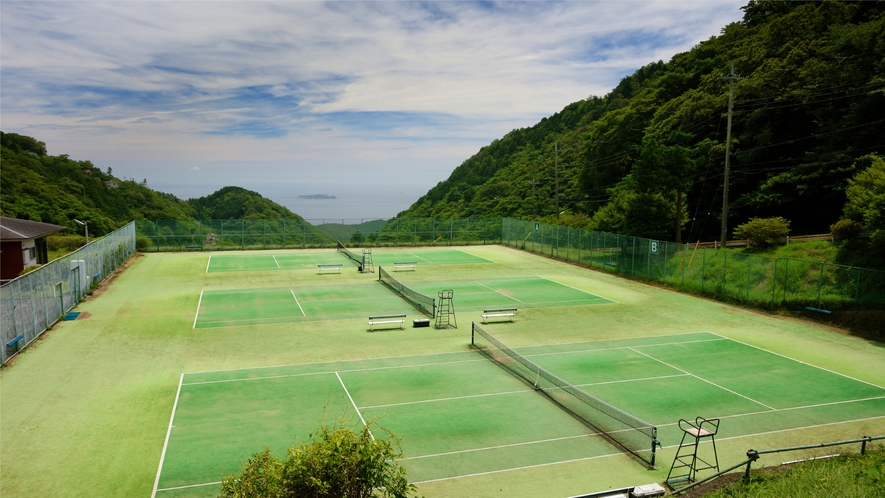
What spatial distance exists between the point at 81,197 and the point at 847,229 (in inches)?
2892

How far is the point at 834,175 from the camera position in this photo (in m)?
40.7

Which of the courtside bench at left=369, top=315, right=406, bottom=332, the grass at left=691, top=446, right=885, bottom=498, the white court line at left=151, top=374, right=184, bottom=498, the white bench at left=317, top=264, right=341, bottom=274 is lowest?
the white court line at left=151, top=374, right=184, bottom=498

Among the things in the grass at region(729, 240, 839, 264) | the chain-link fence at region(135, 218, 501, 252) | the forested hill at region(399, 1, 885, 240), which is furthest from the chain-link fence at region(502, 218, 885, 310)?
the chain-link fence at region(135, 218, 501, 252)

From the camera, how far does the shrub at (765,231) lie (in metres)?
36.2

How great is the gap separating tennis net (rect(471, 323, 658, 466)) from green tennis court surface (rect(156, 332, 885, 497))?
0.38 metres

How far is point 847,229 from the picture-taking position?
31.9 meters

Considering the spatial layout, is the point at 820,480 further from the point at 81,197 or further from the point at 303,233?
the point at 81,197

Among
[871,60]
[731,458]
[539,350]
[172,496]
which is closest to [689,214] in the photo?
[871,60]

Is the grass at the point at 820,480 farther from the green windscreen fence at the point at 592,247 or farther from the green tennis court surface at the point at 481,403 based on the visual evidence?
the green windscreen fence at the point at 592,247

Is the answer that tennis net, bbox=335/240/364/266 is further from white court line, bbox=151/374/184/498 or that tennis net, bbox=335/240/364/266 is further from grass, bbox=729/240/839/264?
grass, bbox=729/240/839/264

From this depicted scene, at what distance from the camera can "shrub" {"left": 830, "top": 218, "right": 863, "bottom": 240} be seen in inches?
1228

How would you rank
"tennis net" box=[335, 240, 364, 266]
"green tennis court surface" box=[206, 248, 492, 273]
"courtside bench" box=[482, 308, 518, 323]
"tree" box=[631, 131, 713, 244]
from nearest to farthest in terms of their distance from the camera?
"courtside bench" box=[482, 308, 518, 323] < "green tennis court surface" box=[206, 248, 492, 273] < "tree" box=[631, 131, 713, 244] < "tennis net" box=[335, 240, 364, 266]

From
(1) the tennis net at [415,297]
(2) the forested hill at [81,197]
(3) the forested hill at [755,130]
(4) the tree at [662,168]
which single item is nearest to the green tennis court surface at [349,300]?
(1) the tennis net at [415,297]

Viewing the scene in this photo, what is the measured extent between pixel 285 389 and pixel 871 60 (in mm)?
46006
